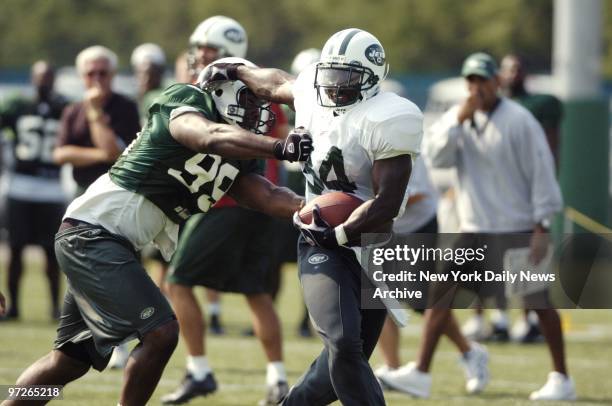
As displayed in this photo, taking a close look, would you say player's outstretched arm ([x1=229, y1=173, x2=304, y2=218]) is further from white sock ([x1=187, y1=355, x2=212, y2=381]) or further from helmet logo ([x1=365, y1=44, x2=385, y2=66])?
white sock ([x1=187, y1=355, x2=212, y2=381])

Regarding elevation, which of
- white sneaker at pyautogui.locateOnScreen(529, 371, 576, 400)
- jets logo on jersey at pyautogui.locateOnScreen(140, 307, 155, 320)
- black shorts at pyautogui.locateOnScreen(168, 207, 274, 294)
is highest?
jets logo on jersey at pyautogui.locateOnScreen(140, 307, 155, 320)

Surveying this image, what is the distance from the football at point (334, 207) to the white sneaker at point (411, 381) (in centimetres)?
210

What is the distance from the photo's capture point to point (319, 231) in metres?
5.27

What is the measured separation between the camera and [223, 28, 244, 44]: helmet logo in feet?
23.7

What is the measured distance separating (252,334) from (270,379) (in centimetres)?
291

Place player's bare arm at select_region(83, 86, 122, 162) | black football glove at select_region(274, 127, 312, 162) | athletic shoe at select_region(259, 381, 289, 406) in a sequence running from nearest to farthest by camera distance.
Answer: black football glove at select_region(274, 127, 312, 162) < athletic shoe at select_region(259, 381, 289, 406) < player's bare arm at select_region(83, 86, 122, 162)

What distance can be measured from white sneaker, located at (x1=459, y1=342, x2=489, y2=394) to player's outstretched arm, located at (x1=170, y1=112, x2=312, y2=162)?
271 centimetres

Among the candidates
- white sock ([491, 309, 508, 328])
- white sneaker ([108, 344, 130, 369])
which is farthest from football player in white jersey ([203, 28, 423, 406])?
white sock ([491, 309, 508, 328])

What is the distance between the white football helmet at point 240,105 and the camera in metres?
5.53

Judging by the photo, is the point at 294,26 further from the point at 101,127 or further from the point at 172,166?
the point at 172,166

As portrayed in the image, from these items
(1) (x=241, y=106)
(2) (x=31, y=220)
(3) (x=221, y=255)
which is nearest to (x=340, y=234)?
(1) (x=241, y=106)

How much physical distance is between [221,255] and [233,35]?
47.1 inches

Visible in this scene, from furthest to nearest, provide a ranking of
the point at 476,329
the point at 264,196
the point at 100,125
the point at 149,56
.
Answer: the point at 476,329, the point at 149,56, the point at 100,125, the point at 264,196

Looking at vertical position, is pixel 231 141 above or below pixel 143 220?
above
